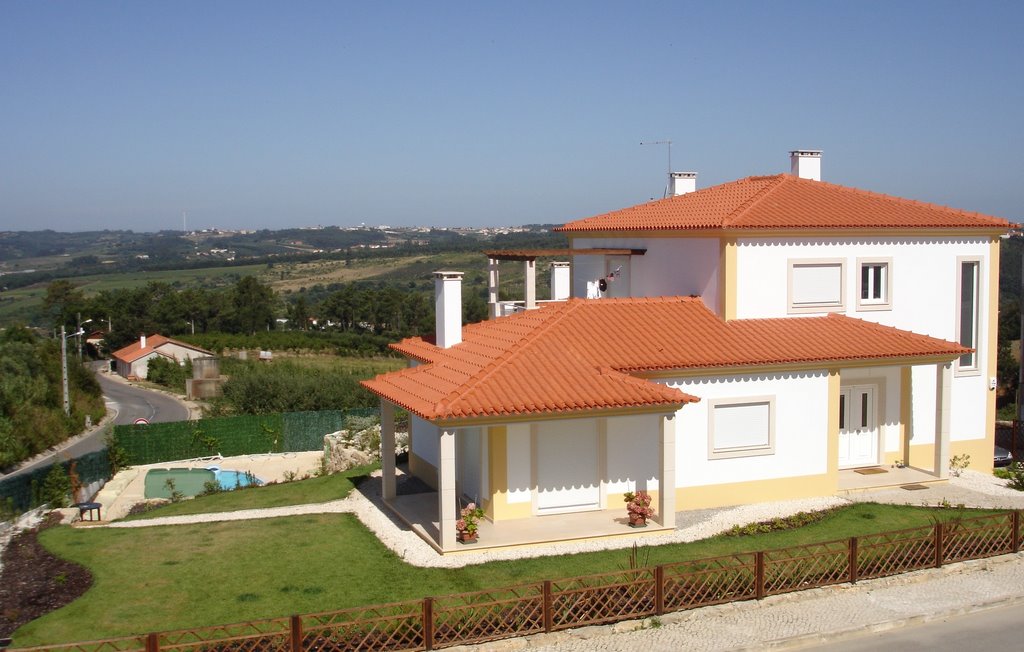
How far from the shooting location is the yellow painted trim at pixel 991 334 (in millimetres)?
22906

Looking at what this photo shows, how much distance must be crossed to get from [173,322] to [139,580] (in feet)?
249

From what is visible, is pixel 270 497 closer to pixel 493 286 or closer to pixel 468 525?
pixel 468 525

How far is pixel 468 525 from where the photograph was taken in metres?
16.1

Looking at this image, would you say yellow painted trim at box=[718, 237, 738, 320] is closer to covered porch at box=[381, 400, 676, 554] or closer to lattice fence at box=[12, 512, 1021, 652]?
covered porch at box=[381, 400, 676, 554]

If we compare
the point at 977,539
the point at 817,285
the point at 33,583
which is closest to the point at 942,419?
the point at 817,285

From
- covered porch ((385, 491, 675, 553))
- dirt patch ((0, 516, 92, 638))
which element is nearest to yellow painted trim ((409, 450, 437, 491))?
covered porch ((385, 491, 675, 553))

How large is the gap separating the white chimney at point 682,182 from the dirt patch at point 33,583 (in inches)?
728

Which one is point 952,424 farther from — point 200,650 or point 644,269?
point 200,650

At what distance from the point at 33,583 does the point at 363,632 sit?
6.05 m

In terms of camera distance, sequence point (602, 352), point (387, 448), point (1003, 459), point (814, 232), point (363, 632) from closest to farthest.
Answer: point (363, 632) → point (602, 352) → point (387, 448) → point (814, 232) → point (1003, 459)

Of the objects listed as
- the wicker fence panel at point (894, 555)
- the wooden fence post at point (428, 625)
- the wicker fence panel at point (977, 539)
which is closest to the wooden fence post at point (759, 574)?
the wicker fence panel at point (894, 555)

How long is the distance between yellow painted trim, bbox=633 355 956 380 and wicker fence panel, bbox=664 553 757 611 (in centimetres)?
475

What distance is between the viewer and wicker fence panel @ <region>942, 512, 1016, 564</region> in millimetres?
15078

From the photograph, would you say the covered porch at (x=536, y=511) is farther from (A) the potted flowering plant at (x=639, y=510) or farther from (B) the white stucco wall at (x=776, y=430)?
(B) the white stucco wall at (x=776, y=430)
